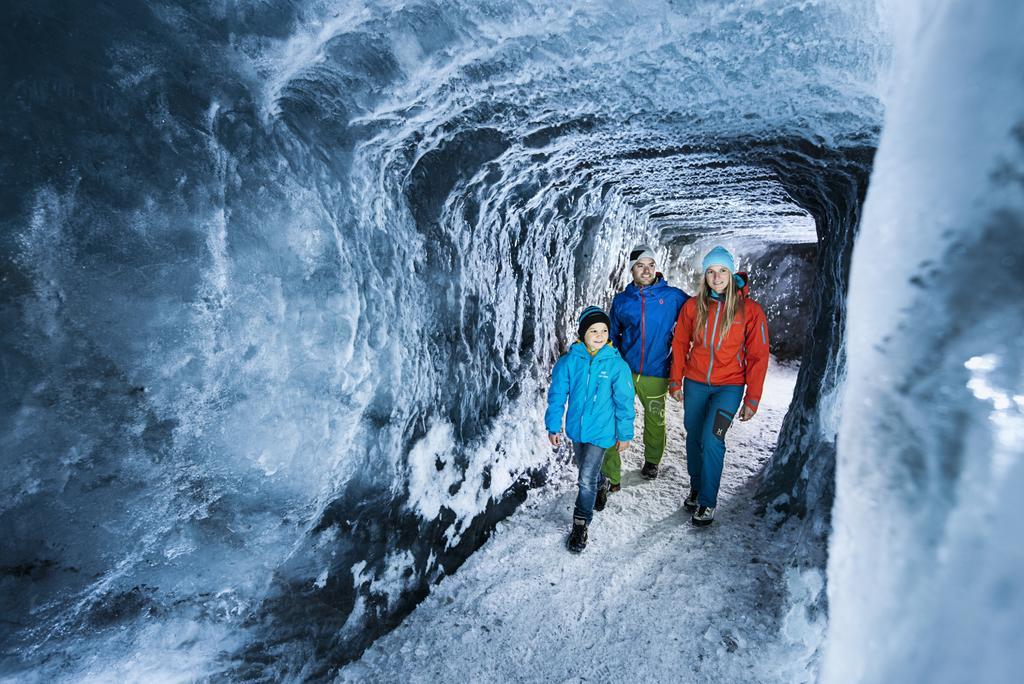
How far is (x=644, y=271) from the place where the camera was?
4016mm

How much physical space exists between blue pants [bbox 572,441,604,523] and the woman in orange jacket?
2.62 ft

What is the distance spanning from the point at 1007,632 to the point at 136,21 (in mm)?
2433

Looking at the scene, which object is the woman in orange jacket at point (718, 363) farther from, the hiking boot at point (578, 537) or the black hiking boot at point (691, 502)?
the hiking boot at point (578, 537)

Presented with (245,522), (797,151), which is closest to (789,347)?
(797,151)

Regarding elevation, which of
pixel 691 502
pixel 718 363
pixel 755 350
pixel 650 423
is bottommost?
pixel 691 502

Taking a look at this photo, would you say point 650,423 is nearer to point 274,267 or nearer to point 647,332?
point 647,332

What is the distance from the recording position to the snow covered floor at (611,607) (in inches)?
96.1

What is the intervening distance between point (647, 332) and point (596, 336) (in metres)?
0.96

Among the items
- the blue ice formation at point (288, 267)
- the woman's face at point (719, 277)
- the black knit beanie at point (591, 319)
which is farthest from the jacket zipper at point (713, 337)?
the blue ice formation at point (288, 267)

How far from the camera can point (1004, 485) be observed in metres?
0.59

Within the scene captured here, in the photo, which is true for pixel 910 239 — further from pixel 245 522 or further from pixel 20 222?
pixel 245 522

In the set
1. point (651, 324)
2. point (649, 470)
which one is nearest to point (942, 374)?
point (651, 324)

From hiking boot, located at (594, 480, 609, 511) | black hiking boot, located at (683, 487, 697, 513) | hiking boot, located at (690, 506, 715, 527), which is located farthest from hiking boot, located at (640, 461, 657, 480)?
hiking boot, located at (690, 506, 715, 527)

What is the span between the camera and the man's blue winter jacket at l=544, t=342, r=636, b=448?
3242 millimetres
